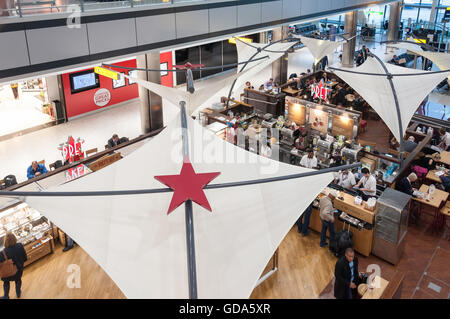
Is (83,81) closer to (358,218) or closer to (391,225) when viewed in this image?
(358,218)

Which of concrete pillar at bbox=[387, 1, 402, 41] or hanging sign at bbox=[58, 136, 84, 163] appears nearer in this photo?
hanging sign at bbox=[58, 136, 84, 163]

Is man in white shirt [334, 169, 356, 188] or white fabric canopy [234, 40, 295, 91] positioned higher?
white fabric canopy [234, 40, 295, 91]

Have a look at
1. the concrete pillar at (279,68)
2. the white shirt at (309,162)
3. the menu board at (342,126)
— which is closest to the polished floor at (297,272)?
the white shirt at (309,162)

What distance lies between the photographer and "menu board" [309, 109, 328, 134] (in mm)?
13185

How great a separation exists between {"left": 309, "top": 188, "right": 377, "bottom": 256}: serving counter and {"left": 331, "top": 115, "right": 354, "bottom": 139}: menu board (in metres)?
4.65

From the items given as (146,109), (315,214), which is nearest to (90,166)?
(146,109)

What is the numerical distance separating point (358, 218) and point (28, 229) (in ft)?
22.6

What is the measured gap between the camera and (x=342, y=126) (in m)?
12.8

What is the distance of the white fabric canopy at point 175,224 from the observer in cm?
372

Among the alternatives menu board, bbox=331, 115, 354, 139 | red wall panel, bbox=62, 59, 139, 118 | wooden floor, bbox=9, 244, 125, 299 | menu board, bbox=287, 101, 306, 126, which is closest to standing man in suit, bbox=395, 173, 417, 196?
menu board, bbox=331, 115, 354, 139

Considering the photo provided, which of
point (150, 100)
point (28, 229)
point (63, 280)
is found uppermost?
point (150, 100)

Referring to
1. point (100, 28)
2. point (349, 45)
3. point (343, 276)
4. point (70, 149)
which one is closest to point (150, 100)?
point (70, 149)

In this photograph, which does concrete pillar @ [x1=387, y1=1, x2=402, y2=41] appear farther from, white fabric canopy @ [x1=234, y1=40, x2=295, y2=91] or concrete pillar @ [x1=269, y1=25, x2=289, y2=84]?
white fabric canopy @ [x1=234, y1=40, x2=295, y2=91]

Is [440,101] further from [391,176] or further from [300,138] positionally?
[391,176]
